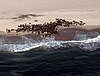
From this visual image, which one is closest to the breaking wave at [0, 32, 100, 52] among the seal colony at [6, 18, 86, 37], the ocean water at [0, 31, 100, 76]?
the ocean water at [0, 31, 100, 76]

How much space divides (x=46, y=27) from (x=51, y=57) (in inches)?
53.8

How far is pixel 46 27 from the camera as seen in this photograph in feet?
27.0

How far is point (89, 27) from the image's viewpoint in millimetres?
8680

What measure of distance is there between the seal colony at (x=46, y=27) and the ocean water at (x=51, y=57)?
0.29 meters

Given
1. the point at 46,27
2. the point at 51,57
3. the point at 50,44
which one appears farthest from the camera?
the point at 46,27

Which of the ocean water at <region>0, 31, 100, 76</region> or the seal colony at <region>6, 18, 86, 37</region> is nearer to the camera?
the ocean water at <region>0, 31, 100, 76</region>

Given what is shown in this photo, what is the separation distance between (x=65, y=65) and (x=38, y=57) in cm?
67

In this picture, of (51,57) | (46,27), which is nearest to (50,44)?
(51,57)

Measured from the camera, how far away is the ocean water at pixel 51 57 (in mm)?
6438

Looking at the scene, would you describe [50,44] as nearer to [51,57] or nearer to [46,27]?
[51,57]

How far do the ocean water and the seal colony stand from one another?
0.29m

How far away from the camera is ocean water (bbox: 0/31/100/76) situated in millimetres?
6438

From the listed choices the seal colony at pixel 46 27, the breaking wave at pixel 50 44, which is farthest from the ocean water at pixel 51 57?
the seal colony at pixel 46 27

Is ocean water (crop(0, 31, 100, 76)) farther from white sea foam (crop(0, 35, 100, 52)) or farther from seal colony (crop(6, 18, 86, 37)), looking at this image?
seal colony (crop(6, 18, 86, 37))
